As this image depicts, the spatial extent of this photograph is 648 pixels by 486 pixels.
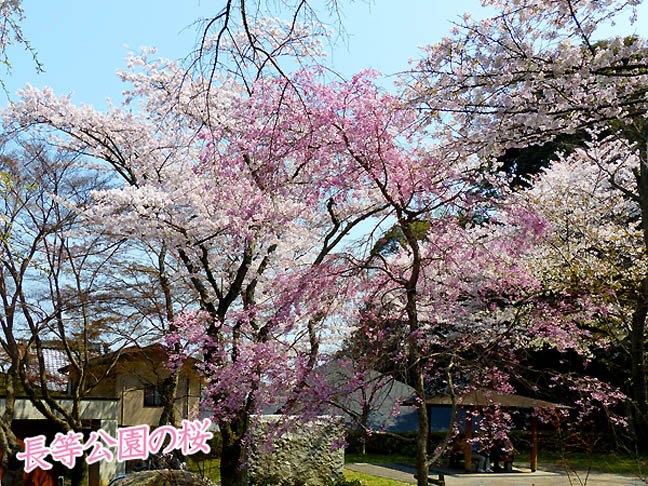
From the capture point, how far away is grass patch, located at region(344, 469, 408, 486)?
40.4 ft

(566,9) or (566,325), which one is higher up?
(566,9)

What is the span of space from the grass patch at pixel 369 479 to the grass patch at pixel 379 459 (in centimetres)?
325

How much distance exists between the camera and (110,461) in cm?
1368

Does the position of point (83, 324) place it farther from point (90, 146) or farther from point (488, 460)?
point (488, 460)

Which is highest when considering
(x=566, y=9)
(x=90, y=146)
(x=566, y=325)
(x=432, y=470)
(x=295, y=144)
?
(x=90, y=146)

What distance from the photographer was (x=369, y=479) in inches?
516

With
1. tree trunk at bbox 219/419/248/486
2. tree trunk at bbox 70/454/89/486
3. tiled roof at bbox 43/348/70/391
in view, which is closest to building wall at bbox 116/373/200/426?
tiled roof at bbox 43/348/70/391

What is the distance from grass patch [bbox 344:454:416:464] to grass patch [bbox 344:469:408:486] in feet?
10.7

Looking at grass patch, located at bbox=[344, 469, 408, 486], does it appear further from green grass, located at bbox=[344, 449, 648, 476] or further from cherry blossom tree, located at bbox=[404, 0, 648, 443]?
cherry blossom tree, located at bbox=[404, 0, 648, 443]

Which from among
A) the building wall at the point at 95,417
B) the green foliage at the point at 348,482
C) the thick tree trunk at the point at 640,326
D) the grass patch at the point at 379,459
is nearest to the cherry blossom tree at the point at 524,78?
the thick tree trunk at the point at 640,326

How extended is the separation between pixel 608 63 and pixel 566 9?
0.72m

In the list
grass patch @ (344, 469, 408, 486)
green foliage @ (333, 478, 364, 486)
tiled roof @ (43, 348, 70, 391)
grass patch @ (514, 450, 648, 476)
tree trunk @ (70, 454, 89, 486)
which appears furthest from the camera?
tiled roof @ (43, 348, 70, 391)

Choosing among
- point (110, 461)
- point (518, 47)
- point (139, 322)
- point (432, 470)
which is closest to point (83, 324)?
point (139, 322)

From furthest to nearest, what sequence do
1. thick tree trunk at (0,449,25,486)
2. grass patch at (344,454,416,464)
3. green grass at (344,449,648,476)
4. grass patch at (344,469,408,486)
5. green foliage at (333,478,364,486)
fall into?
1. grass patch at (344,454,416,464)
2. green grass at (344,449,648,476)
3. grass patch at (344,469,408,486)
4. green foliage at (333,478,364,486)
5. thick tree trunk at (0,449,25,486)
